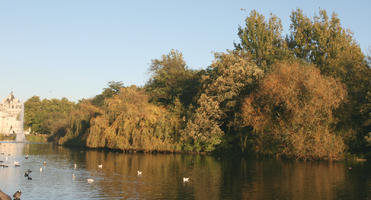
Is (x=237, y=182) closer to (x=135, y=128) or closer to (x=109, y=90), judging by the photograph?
A: (x=135, y=128)

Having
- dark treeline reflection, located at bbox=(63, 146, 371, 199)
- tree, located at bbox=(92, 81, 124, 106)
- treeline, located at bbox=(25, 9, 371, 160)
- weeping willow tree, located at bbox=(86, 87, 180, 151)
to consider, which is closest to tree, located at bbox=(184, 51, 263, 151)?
treeline, located at bbox=(25, 9, 371, 160)

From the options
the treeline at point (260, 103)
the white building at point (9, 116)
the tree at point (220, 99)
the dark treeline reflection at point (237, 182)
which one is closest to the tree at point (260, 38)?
the treeline at point (260, 103)

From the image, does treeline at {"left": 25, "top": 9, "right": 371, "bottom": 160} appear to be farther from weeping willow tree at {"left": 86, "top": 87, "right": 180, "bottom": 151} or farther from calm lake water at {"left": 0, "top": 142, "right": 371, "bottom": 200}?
calm lake water at {"left": 0, "top": 142, "right": 371, "bottom": 200}

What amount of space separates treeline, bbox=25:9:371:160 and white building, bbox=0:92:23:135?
6426 centimetres

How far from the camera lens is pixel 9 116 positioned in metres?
125

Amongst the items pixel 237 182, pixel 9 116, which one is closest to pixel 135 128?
pixel 237 182

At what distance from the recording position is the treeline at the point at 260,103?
4416 centimetres

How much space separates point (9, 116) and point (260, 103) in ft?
333

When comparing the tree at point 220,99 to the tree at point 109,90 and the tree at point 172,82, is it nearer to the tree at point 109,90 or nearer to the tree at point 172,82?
the tree at point 172,82

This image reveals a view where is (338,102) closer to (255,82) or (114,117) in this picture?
(255,82)

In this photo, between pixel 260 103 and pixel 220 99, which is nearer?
pixel 260 103

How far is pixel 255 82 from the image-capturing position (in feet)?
168

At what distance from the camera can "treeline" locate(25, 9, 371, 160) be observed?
4416cm

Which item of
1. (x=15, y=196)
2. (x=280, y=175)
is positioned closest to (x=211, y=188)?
(x=280, y=175)
